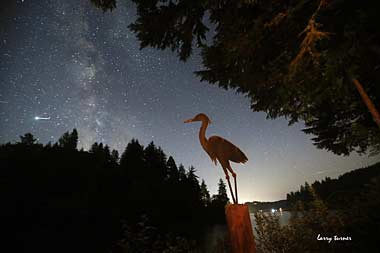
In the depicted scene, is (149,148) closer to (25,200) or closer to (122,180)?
(122,180)

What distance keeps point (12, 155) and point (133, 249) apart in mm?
30669

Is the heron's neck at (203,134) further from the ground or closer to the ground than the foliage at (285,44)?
closer to the ground

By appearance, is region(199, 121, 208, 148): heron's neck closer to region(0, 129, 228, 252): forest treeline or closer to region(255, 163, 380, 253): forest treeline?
region(255, 163, 380, 253): forest treeline

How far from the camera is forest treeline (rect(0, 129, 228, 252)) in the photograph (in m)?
17.3

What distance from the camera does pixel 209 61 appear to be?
576 cm

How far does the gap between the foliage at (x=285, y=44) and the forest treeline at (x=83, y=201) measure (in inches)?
388

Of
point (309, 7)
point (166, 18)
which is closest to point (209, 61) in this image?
point (166, 18)

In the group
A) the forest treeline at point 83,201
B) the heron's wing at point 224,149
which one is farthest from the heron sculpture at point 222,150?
the forest treeline at point 83,201

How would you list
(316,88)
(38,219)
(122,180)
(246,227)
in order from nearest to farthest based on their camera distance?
1. (246,227)
2. (316,88)
3. (38,219)
4. (122,180)

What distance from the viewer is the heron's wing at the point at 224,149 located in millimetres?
3529

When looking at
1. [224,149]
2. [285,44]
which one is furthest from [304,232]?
[285,44]

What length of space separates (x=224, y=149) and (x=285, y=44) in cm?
307

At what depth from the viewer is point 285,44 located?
4.52 metres
